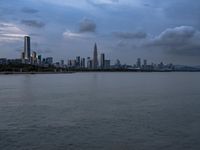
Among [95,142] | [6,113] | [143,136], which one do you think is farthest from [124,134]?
[6,113]

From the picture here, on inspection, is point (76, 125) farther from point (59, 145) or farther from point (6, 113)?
point (6, 113)

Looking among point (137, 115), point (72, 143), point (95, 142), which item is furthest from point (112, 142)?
point (137, 115)

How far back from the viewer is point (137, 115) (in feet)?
102

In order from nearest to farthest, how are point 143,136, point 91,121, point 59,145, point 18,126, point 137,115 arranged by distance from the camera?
point 59,145 → point 143,136 → point 18,126 → point 91,121 → point 137,115

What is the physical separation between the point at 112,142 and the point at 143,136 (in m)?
2.50

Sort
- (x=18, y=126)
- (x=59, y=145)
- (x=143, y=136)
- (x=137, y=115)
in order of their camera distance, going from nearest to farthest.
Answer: (x=59, y=145) → (x=143, y=136) → (x=18, y=126) → (x=137, y=115)

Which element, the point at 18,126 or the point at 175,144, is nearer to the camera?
the point at 175,144

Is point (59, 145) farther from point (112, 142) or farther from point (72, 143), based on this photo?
point (112, 142)

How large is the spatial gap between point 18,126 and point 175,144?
1192 centimetres

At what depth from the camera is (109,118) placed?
29.5 m

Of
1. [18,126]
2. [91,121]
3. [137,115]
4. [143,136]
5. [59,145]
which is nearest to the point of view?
[59,145]

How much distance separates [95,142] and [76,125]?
543 centimetres

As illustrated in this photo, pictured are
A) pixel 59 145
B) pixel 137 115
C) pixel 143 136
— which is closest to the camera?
pixel 59 145

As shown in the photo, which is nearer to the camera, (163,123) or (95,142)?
(95,142)
